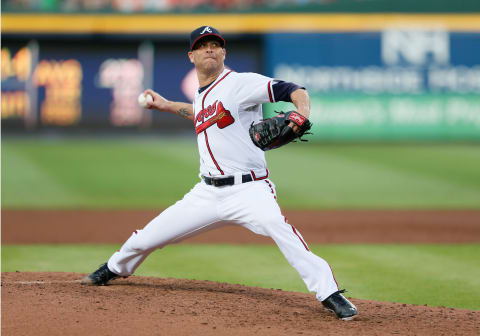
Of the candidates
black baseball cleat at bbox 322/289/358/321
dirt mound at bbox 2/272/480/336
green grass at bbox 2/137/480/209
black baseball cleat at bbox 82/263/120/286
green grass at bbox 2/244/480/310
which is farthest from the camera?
green grass at bbox 2/137/480/209

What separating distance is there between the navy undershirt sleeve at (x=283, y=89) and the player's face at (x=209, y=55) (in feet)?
1.68

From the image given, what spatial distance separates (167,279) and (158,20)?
1633cm

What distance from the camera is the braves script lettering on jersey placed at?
4570 millimetres

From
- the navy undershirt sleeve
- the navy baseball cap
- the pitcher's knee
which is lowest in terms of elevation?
the pitcher's knee

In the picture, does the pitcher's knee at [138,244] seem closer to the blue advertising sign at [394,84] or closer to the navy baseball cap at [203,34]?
the navy baseball cap at [203,34]

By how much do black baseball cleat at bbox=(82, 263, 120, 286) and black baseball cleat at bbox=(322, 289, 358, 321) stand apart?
1.57 metres

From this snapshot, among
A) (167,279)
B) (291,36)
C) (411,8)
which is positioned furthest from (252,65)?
(167,279)

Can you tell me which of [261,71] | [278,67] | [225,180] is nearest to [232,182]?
[225,180]

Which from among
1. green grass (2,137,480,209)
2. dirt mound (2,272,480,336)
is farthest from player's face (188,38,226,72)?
green grass (2,137,480,209)

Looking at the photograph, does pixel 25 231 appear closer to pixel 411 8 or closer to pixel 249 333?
pixel 249 333

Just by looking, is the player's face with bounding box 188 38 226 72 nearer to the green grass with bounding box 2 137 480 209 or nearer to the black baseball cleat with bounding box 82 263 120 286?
the black baseball cleat with bounding box 82 263 120 286

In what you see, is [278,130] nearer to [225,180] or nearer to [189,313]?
[225,180]

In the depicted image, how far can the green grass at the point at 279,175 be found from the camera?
11.3 m

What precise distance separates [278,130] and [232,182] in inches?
25.3
